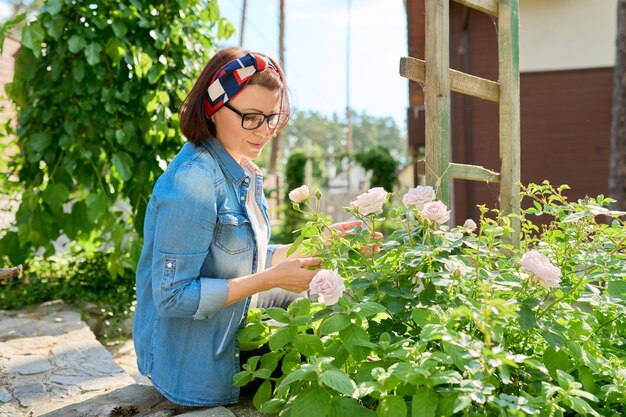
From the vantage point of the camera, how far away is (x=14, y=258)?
404cm

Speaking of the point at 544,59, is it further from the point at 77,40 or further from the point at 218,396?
the point at 218,396

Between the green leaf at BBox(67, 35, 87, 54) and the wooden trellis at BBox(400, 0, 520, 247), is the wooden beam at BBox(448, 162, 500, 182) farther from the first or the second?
the green leaf at BBox(67, 35, 87, 54)

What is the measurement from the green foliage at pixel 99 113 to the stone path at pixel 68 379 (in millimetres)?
672

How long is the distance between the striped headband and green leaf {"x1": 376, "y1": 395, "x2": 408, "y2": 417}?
1.03m

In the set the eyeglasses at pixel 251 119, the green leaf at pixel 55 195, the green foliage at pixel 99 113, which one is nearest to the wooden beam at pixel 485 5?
the eyeglasses at pixel 251 119

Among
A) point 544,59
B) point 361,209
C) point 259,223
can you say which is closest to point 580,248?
point 361,209

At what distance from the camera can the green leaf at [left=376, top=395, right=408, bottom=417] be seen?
1.43 meters

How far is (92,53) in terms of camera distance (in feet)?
12.3

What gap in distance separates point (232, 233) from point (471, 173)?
1.06 meters

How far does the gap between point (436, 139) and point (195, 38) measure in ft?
8.08

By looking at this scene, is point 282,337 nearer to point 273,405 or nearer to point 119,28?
point 273,405

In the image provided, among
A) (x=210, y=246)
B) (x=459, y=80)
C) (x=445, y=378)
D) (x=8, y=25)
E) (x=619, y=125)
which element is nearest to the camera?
(x=445, y=378)

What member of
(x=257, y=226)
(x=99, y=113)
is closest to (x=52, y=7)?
(x=99, y=113)

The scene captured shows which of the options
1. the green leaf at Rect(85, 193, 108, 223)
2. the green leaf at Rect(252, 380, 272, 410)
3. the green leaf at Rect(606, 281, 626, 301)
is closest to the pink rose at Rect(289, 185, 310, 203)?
the green leaf at Rect(252, 380, 272, 410)
